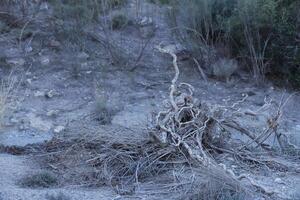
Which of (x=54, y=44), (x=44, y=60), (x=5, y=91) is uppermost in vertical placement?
(x=5, y=91)

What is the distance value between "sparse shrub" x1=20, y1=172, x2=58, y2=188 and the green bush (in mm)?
5043

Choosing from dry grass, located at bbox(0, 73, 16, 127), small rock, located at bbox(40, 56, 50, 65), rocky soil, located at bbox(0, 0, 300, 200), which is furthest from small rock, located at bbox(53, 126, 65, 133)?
small rock, located at bbox(40, 56, 50, 65)

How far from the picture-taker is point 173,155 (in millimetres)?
8172

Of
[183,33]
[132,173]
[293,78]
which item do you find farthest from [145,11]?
[132,173]

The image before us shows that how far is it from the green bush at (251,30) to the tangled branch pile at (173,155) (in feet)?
9.60

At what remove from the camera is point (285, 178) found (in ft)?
26.1

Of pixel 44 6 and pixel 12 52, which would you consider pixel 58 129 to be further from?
pixel 44 6

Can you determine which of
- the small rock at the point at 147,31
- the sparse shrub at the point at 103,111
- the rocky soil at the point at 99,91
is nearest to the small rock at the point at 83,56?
the rocky soil at the point at 99,91

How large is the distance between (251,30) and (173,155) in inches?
170

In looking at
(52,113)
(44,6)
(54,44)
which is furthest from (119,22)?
(52,113)

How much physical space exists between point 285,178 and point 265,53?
172 inches

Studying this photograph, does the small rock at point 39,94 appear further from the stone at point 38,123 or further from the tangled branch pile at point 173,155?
the tangled branch pile at point 173,155

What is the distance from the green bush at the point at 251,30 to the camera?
38.5 ft

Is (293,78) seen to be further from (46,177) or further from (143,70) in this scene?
(46,177)
